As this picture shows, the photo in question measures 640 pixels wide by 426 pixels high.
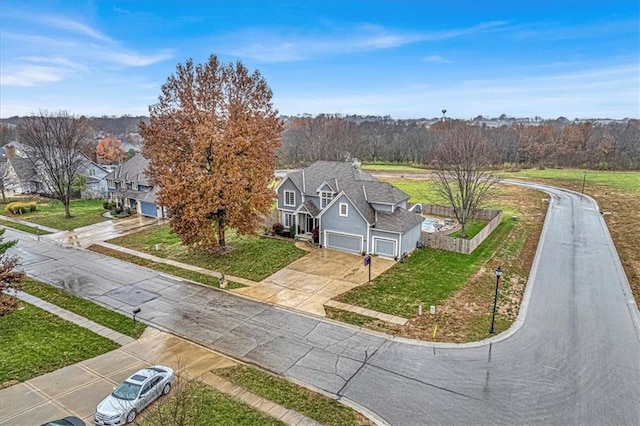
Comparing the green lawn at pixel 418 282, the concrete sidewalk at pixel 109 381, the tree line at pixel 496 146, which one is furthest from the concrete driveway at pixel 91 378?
the tree line at pixel 496 146

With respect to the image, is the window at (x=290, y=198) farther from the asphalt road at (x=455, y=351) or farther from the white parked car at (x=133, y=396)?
the white parked car at (x=133, y=396)

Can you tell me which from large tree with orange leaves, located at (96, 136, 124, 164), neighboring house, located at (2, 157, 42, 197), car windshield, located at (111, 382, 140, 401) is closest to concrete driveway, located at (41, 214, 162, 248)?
car windshield, located at (111, 382, 140, 401)

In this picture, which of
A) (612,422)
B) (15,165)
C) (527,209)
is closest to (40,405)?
(612,422)

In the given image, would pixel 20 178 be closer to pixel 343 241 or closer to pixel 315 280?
pixel 343 241

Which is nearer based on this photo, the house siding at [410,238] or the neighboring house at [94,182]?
the house siding at [410,238]

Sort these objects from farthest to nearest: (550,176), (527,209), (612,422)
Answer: (550,176), (527,209), (612,422)

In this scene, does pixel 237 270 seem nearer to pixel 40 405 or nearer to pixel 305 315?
pixel 305 315
